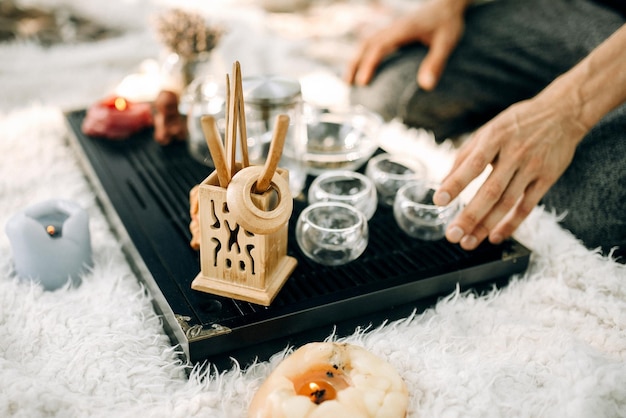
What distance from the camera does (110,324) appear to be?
952 mm

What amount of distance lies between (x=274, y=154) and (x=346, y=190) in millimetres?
387

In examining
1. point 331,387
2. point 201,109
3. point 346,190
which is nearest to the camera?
point 331,387

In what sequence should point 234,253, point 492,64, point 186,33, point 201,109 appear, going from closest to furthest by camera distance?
1. point 234,253
2. point 201,109
3. point 186,33
4. point 492,64

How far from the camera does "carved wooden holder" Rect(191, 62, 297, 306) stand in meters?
0.82

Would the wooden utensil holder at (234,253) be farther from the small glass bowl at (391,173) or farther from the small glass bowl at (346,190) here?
the small glass bowl at (391,173)

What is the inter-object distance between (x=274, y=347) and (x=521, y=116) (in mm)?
595

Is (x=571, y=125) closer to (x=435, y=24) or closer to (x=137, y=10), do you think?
(x=435, y=24)

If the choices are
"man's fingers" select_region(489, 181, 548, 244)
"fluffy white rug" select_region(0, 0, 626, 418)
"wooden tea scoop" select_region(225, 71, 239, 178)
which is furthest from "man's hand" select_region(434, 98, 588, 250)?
"wooden tea scoop" select_region(225, 71, 239, 178)

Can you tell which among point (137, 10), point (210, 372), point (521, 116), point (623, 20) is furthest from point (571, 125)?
point (137, 10)

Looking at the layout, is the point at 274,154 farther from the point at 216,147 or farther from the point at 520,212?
the point at 520,212

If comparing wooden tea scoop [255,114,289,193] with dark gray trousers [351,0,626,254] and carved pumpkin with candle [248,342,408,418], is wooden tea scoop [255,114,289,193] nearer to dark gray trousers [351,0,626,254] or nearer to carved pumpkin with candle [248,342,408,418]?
carved pumpkin with candle [248,342,408,418]

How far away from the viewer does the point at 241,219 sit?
822 mm

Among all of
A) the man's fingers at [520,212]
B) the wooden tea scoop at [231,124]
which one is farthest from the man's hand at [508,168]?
the wooden tea scoop at [231,124]

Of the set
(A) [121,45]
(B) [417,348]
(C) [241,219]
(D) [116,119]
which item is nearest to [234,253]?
(C) [241,219]
